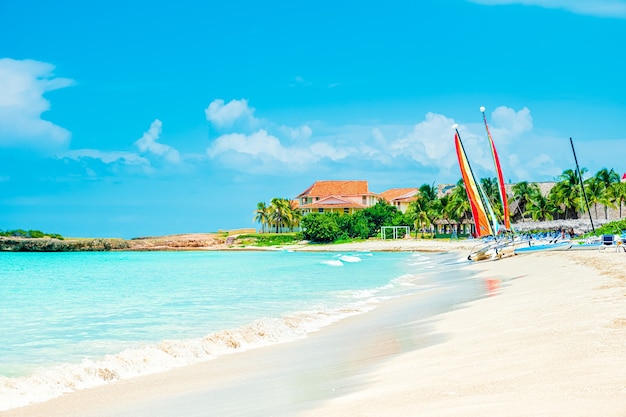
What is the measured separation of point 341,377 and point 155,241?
106 metres

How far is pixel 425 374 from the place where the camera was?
22.1ft

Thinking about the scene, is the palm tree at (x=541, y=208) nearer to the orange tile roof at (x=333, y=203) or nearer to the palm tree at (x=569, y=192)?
the palm tree at (x=569, y=192)

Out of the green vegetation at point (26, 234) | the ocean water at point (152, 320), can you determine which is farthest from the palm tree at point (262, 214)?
the ocean water at point (152, 320)

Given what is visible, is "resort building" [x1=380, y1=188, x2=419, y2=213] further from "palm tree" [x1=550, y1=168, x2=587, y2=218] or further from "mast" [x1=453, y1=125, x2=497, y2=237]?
"mast" [x1=453, y1=125, x2=497, y2=237]

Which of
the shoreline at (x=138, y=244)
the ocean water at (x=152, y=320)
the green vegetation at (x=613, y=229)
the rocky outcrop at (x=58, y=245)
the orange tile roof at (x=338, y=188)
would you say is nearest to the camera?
the ocean water at (x=152, y=320)

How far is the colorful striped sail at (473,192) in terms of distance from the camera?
3403cm

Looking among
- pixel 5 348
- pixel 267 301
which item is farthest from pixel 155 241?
pixel 5 348

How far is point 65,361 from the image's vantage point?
11102 mm

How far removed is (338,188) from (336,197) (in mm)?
5083

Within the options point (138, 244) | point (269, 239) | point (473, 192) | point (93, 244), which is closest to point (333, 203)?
point (269, 239)

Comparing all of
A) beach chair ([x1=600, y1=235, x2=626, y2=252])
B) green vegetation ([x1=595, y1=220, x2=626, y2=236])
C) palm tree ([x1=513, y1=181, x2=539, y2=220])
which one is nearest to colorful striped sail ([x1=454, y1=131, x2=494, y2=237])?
beach chair ([x1=600, y1=235, x2=626, y2=252])

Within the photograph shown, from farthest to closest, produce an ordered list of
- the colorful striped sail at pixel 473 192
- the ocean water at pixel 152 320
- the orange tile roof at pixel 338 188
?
the orange tile roof at pixel 338 188, the colorful striped sail at pixel 473 192, the ocean water at pixel 152 320

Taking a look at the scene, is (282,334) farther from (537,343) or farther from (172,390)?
(537,343)

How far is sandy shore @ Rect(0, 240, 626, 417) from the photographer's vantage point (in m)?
5.20
